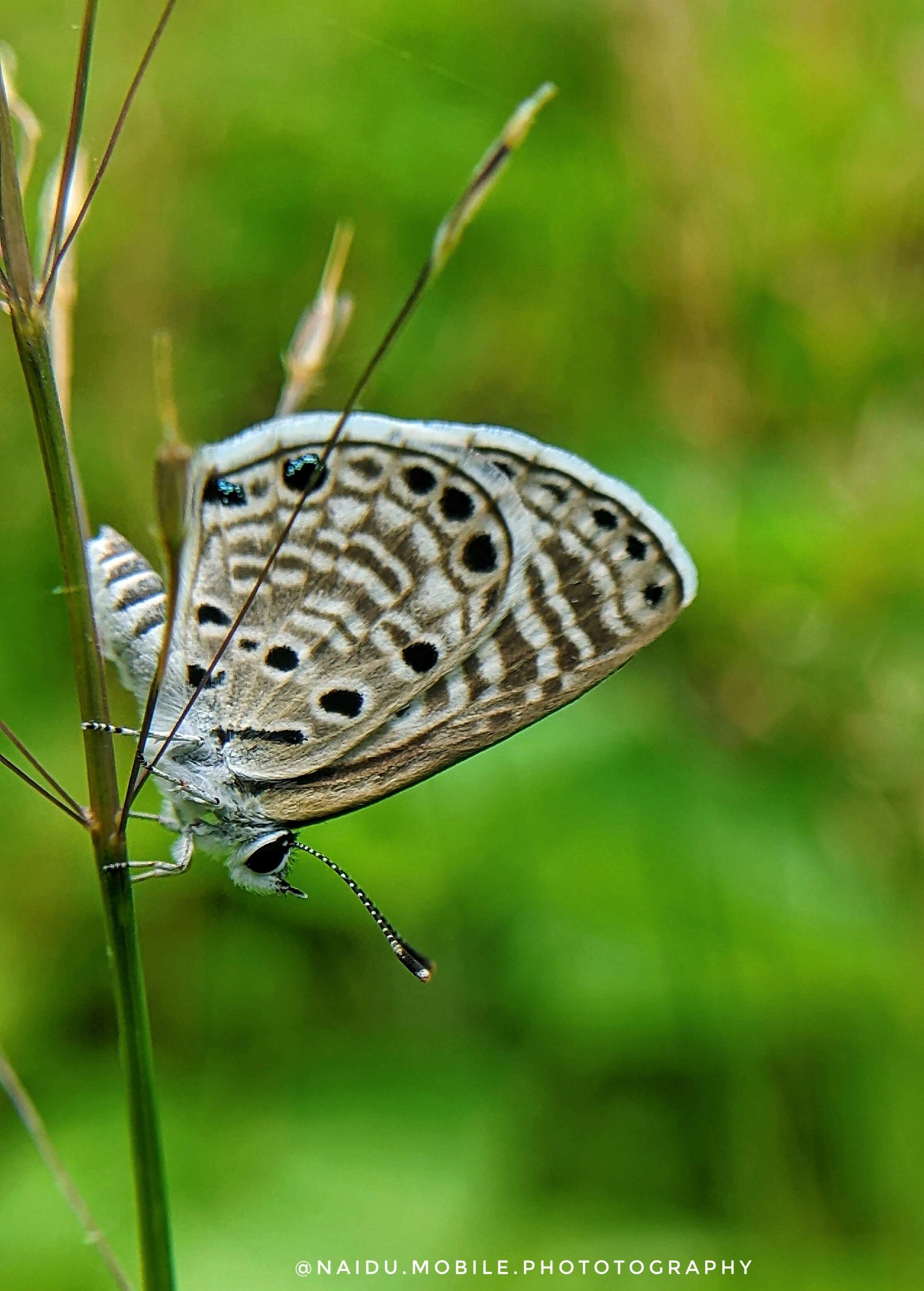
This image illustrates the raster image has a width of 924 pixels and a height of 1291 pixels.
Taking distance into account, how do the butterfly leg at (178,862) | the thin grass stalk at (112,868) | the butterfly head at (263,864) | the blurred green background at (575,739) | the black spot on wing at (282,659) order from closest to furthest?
the thin grass stalk at (112,868)
the butterfly leg at (178,862)
the butterfly head at (263,864)
the black spot on wing at (282,659)
the blurred green background at (575,739)

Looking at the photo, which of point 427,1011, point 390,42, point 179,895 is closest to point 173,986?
point 179,895

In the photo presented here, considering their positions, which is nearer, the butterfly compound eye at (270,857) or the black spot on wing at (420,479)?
the butterfly compound eye at (270,857)

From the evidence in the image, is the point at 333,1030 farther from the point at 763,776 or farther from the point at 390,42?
the point at 390,42

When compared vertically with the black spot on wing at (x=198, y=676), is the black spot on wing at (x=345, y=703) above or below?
below

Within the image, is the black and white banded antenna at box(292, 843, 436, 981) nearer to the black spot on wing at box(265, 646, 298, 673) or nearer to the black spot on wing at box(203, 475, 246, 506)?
the black spot on wing at box(265, 646, 298, 673)

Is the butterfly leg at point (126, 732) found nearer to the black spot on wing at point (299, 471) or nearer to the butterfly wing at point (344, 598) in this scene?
the butterfly wing at point (344, 598)

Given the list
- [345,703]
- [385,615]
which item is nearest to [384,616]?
[385,615]

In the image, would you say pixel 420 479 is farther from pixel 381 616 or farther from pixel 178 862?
pixel 178 862

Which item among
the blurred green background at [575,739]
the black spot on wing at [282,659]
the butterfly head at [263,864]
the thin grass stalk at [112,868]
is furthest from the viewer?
the blurred green background at [575,739]

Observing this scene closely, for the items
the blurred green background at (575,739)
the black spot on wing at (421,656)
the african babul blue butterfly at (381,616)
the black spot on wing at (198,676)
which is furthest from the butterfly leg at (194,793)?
the blurred green background at (575,739)
